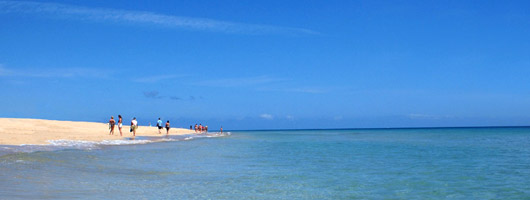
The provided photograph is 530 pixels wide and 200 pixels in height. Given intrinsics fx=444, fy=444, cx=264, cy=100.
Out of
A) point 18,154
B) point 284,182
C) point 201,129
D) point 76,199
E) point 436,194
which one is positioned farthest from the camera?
A: point 201,129

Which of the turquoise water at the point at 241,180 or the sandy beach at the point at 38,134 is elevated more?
the sandy beach at the point at 38,134

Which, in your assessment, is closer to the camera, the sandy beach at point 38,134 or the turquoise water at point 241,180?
the turquoise water at point 241,180

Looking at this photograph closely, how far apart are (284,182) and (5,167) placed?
839cm

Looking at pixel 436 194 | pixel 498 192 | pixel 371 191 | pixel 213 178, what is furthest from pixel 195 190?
pixel 498 192

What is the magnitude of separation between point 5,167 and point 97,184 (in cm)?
418

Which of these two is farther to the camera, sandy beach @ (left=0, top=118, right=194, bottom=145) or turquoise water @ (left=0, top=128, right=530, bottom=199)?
sandy beach @ (left=0, top=118, right=194, bottom=145)

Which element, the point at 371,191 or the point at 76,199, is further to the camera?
the point at 371,191

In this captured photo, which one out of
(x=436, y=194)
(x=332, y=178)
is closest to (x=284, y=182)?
(x=332, y=178)

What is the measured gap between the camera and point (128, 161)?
58.6ft

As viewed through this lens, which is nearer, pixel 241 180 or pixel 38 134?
pixel 241 180

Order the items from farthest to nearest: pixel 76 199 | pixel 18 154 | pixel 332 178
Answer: pixel 18 154, pixel 332 178, pixel 76 199

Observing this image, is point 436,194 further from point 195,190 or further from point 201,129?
point 201,129

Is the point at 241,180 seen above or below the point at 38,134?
below

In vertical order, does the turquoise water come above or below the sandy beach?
below
